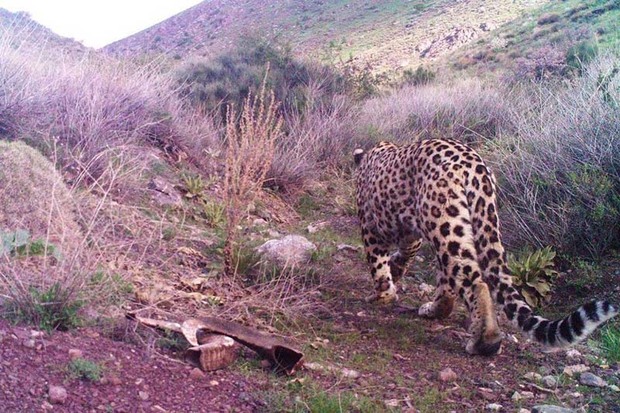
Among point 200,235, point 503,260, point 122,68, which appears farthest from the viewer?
point 122,68

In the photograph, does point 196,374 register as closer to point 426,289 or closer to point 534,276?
point 426,289

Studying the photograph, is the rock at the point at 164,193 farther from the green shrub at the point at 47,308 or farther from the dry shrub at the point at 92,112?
the green shrub at the point at 47,308

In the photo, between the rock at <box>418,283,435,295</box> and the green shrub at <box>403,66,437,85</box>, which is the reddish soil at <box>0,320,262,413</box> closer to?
the rock at <box>418,283,435,295</box>

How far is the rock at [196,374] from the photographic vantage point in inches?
159

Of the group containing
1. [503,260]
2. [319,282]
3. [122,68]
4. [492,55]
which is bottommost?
[492,55]

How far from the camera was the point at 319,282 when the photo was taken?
6.62m

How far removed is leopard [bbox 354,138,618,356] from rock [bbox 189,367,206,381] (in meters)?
2.14

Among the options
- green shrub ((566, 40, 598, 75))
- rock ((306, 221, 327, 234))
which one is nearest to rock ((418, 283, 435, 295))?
rock ((306, 221, 327, 234))

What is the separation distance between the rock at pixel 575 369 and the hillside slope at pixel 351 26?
23166 millimetres

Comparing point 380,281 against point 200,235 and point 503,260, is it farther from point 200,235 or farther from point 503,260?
point 200,235

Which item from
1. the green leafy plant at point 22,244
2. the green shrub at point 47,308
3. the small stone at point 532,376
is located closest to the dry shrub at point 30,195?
the green leafy plant at point 22,244

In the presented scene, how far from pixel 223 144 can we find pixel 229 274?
17.9ft

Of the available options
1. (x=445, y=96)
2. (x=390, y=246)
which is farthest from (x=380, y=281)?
(x=445, y=96)

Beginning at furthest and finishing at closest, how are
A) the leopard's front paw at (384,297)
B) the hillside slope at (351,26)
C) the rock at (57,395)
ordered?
1. the hillside slope at (351,26)
2. the leopard's front paw at (384,297)
3. the rock at (57,395)
